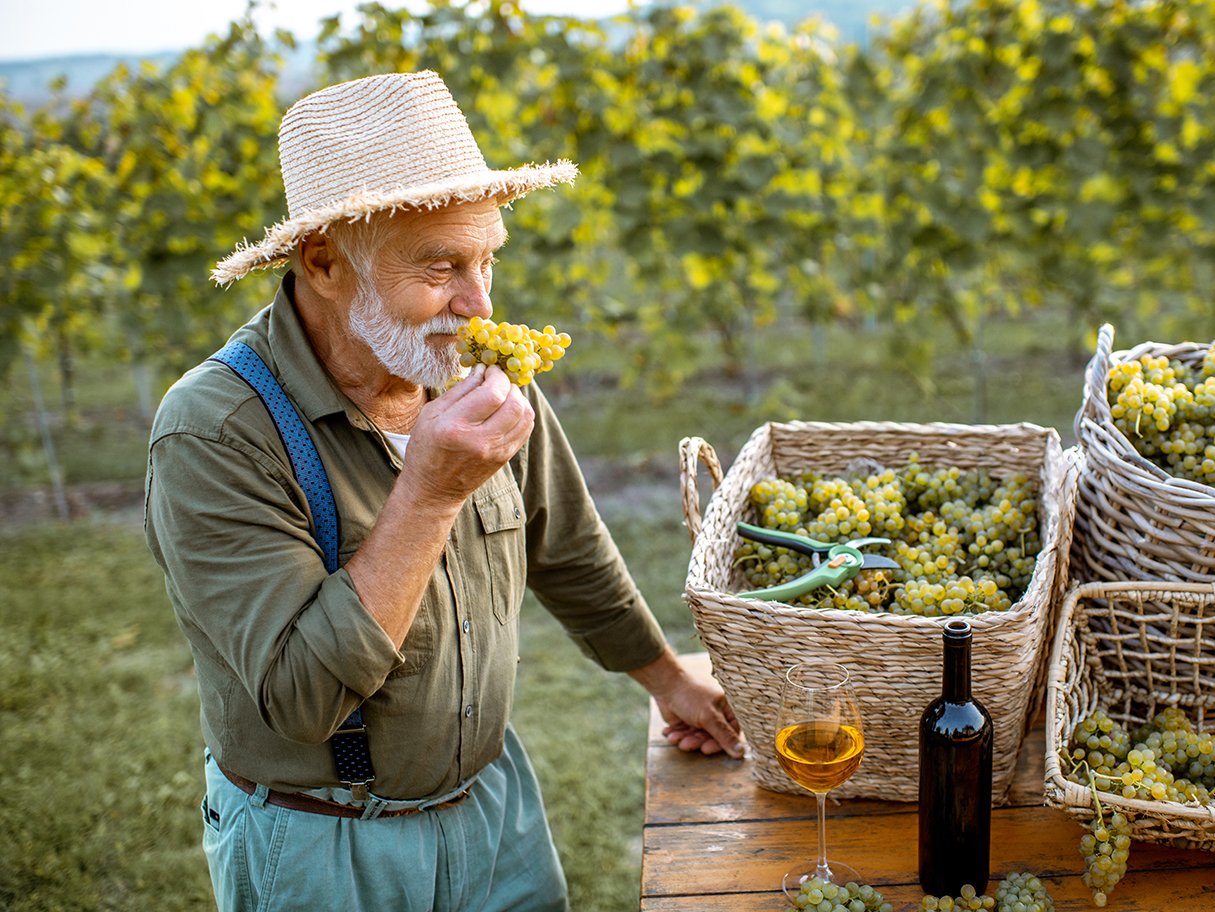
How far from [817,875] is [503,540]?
819 mm

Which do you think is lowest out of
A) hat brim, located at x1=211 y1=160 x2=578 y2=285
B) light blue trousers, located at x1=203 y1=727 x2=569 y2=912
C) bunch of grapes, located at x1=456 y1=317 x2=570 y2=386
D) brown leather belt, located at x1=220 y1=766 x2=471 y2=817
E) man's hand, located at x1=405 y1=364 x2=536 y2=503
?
light blue trousers, located at x1=203 y1=727 x2=569 y2=912

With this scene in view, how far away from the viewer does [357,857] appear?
6.28 feet

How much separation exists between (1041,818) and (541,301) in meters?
4.76

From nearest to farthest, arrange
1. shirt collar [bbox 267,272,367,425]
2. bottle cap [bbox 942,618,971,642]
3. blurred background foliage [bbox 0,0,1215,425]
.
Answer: bottle cap [bbox 942,618,971,642], shirt collar [bbox 267,272,367,425], blurred background foliage [bbox 0,0,1215,425]

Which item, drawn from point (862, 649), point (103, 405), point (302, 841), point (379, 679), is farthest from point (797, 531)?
point (103, 405)

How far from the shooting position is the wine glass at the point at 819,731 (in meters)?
1.50

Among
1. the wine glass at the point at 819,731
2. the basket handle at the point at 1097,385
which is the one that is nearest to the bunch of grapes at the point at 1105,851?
the wine glass at the point at 819,731

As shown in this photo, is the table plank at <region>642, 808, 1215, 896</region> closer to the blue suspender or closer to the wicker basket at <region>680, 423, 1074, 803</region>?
the wicker basket at <region>680, 423, 1074, 803</region>

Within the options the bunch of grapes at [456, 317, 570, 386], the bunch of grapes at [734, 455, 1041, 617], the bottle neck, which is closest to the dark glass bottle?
the bottle neck

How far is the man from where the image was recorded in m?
1.58

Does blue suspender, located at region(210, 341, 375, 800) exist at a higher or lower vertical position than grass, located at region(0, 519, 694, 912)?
higher

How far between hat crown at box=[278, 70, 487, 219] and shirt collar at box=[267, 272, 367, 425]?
185mm

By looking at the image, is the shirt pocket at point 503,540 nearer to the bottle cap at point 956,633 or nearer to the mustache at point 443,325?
the mustache at point 443,325

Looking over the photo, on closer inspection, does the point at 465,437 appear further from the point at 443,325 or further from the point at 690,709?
the point at 690,709
